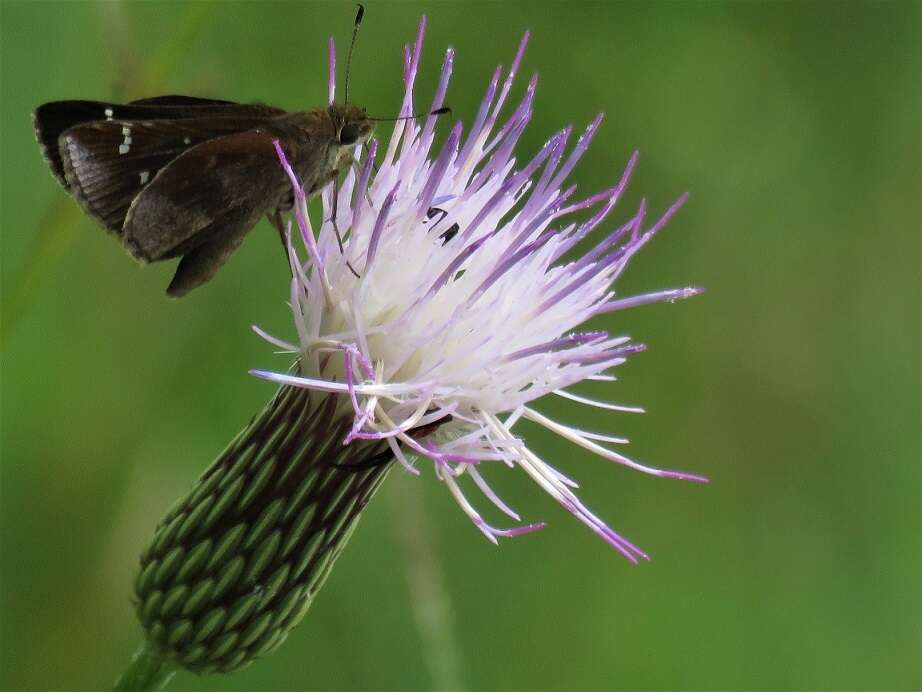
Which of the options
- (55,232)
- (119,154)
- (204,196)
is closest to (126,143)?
(119,154)

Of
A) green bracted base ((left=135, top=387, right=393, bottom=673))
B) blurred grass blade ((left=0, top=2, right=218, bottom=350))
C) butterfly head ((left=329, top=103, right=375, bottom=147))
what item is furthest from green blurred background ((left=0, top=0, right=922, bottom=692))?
butterfly head ((left=329, top=103, right=375, bottom=147))

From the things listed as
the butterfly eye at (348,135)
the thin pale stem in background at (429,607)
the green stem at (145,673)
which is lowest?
the green stem at (145,673)

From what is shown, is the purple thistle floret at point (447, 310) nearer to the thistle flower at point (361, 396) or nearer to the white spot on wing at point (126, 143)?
the thistle flower at point (361, 396)

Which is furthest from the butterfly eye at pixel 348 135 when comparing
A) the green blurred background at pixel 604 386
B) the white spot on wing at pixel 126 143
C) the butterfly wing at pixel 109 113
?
the green blurred background at pixel 604 386

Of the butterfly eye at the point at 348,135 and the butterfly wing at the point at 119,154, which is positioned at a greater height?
the butterfly eye at the point at 348,135

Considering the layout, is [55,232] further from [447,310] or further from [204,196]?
[447,310]
